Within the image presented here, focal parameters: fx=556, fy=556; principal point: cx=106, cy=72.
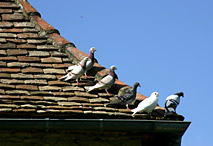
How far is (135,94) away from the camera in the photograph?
721cm

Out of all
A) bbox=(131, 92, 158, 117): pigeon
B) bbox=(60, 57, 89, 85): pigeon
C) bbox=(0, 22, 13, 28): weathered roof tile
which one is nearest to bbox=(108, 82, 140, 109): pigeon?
bbox=(131, 92, 158, 117): pigeon

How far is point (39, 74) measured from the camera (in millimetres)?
7254

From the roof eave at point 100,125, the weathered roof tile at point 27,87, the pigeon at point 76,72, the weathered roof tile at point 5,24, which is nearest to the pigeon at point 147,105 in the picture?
the roof eave at point 100,125

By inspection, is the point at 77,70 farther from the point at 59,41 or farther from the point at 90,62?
the point at 59,41

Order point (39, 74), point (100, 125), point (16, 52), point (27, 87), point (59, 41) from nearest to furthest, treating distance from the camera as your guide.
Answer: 1. point (100, 125)
2. point (27, 87)
3. point (39, 74)
4. point (16, 52)
5. point (59, 41)

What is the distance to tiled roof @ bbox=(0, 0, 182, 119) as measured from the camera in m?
6.40

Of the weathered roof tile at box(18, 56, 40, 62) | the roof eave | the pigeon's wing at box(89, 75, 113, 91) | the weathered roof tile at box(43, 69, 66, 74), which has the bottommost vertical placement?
the roof eave

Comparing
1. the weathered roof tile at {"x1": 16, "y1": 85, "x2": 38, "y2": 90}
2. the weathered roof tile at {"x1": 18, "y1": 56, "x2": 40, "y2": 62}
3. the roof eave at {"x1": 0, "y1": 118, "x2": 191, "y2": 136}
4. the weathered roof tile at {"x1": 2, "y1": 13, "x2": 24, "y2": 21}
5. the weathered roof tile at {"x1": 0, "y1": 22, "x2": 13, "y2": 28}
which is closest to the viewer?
the roof eave at {"x1": 0, "y1": 118, "x2": 191, "y2": 136}

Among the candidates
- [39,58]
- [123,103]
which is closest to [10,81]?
[39,58]

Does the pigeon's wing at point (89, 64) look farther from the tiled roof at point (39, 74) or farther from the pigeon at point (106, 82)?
the pigeon at point (106, 82)

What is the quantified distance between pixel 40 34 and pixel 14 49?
0.70 metres

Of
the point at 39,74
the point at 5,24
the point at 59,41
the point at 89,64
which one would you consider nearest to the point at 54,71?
the point at 39,74

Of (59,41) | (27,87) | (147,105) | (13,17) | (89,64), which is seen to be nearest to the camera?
(147,105)

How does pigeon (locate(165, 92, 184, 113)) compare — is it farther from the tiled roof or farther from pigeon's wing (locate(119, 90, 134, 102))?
pigeon's wing (locate(119, 90, 134, 102))
